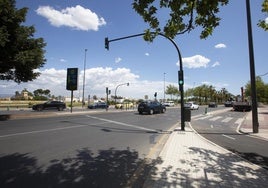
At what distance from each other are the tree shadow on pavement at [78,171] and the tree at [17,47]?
48.9 ft

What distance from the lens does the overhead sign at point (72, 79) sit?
3505 cm

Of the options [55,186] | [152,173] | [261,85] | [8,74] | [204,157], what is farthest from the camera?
[261,85]

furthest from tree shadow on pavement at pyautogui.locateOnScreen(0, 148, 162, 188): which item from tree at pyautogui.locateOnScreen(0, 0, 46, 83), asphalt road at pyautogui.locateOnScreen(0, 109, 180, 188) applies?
tree at pyautogui.locateOnScreen(0, 0, 46, 83)

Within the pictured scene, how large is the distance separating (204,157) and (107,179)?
3.56m

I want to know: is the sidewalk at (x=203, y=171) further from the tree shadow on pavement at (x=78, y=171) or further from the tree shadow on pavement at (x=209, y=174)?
the tree shadow on pavement at (x=78, y=171)

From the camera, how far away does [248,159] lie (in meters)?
8.09

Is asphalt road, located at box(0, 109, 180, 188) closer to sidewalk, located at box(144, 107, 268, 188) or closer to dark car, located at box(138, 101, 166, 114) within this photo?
sidewalk, located at box(144, 107, 268, 188)

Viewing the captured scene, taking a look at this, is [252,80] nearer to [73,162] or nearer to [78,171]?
[73,162]

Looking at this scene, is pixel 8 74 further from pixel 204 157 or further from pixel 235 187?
pixel 235 187

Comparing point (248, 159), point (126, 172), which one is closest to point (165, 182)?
point (126, 172)

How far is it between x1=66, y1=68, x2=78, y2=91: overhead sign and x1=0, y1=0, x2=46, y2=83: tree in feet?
34.8

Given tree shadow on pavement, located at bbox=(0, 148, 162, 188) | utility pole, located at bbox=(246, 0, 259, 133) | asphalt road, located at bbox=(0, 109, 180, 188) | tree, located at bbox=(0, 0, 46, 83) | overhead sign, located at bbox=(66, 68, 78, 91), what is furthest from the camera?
overhead sign, located at bbox=(66, 68, 78, 91)

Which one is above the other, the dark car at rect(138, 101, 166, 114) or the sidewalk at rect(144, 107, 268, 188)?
the dark car at rect(138, 101, 166, 114)

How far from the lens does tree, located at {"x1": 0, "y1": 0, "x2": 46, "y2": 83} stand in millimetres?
20531
